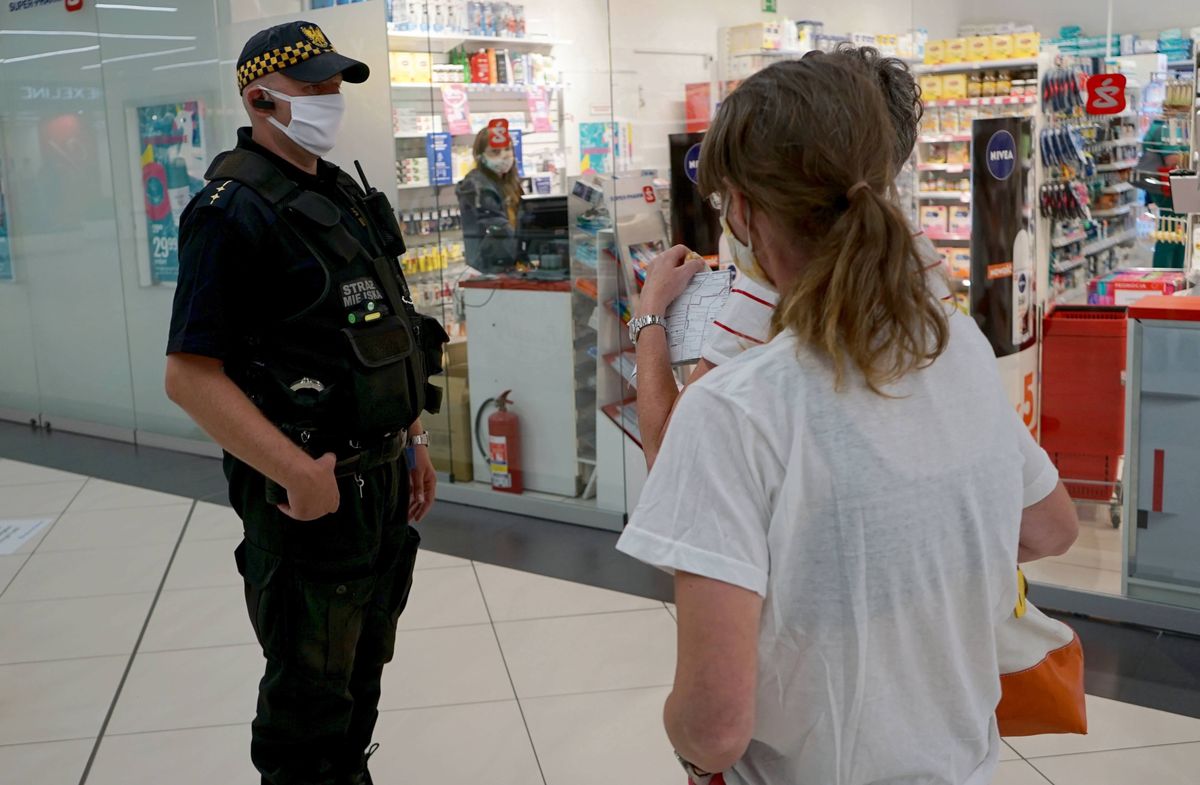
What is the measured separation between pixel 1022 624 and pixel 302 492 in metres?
1.23

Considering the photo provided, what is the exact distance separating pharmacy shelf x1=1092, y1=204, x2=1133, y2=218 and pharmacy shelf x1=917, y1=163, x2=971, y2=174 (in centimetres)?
115

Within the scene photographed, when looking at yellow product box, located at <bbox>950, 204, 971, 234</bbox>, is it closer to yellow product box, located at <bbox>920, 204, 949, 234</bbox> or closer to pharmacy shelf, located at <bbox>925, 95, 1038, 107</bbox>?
yellow product box, located at <bbox>920, 204, 949, 234</bbox>

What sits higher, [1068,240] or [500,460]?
[1068,240]

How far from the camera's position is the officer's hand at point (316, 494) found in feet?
6.61

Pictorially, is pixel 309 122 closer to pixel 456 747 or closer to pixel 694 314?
pixel 694 314

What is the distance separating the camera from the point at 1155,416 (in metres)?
3.70

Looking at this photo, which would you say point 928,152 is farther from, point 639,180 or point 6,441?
point 6,441

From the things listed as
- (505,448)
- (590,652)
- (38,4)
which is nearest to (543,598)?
(590,652)

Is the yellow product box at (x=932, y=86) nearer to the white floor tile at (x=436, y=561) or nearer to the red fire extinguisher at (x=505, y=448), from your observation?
the red fire extinguisher at (x=505, y=448)

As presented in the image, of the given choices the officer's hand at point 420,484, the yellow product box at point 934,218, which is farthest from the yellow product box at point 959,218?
the officer's hand at point 420,484

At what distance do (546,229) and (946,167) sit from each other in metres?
3.21

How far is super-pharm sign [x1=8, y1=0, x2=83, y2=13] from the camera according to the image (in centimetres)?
681

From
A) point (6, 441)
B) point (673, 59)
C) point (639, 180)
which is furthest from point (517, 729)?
point (6, 441)

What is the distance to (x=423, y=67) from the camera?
5441mm
